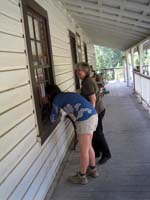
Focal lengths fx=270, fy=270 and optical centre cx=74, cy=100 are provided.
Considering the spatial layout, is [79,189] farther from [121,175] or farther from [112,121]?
[112,121]

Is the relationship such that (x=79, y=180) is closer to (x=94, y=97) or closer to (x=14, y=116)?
(x=94, y=97)

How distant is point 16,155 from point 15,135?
161 mm

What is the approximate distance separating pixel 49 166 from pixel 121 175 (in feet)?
3.04

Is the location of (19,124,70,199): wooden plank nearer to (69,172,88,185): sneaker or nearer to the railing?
(69,172,88,185): sneaker

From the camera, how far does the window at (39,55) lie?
288 centimetres

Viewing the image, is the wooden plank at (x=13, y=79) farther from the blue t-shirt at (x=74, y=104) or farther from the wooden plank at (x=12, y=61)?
the blue t-shirt at (x=74, y=104)

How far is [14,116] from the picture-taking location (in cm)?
223

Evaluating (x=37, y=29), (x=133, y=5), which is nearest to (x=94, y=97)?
(x=37, y=29)

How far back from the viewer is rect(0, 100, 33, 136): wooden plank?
199 centimetres

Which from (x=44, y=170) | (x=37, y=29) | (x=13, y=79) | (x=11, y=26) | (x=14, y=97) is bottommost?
(x=44, y=170)

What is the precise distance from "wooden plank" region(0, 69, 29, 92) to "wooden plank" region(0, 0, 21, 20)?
0.50 m

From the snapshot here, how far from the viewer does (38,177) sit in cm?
280

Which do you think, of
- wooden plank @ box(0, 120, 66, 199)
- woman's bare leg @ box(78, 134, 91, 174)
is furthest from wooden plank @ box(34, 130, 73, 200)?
woman's bare leg @ box(78, 134, 91, 174)

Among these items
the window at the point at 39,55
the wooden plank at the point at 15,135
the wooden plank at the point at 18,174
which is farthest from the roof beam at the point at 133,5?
the wooden plank at the point at 18,174
